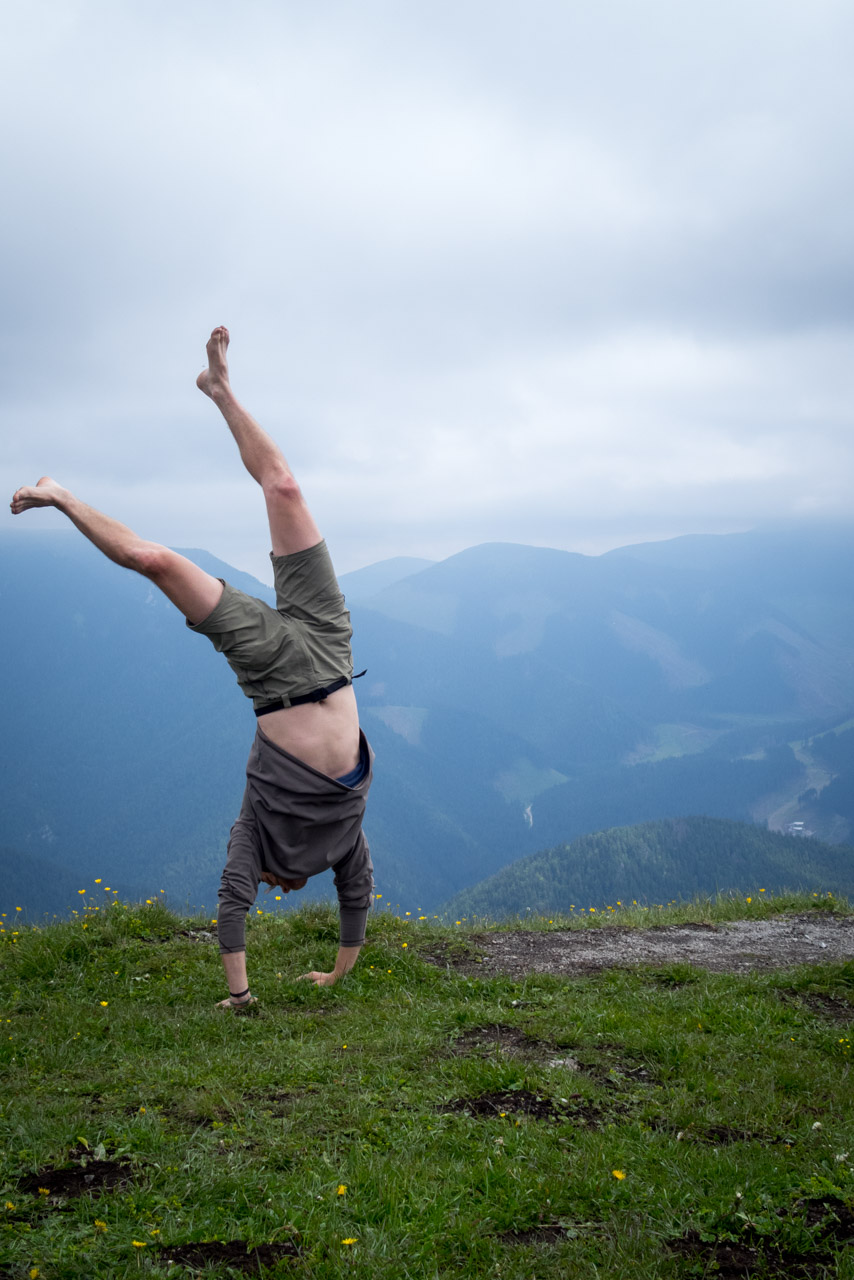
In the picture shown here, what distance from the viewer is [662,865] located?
383 feet

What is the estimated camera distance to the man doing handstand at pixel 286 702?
537 centimetres

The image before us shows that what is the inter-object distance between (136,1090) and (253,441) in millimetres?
3863

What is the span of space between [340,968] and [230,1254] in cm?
366

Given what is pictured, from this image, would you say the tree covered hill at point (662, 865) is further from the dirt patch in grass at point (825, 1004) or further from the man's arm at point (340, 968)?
the man's arm at point (340, 968)

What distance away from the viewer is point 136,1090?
4258 millimetres

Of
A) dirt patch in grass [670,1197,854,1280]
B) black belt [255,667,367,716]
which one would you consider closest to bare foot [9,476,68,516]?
black belt [255,667,367,716]

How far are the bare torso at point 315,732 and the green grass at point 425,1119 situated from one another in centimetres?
176

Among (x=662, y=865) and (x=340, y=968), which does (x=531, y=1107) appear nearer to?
(x=340, y=968)

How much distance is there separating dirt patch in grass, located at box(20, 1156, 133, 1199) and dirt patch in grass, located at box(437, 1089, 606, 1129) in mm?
1564

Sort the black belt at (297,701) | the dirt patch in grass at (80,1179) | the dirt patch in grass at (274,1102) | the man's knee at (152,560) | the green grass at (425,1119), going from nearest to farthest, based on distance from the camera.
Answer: the green grass at (425,1119), the dirt patch in grass at (80,1179), the dirt patch in grass at (274,1102), the man's knee at (152,560), the black belt at (297,701)

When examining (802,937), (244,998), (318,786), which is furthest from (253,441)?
(802,937)

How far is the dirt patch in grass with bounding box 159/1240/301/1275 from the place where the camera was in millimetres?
2742

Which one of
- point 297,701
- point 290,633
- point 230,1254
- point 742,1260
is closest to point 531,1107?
point 742,1260

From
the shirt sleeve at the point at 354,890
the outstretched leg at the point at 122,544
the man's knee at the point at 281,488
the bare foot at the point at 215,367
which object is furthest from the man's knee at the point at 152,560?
the shirt sleeve at the point at 354,890
